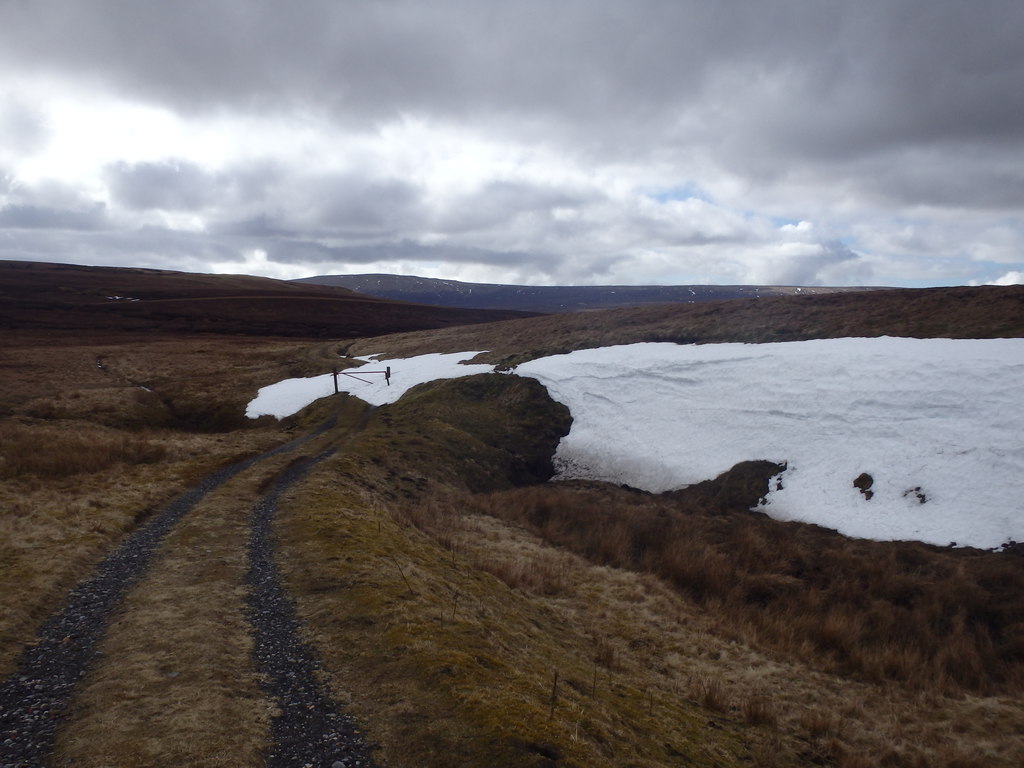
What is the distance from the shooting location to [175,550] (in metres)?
14.5

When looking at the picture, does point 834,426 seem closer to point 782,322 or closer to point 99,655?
point 782,322

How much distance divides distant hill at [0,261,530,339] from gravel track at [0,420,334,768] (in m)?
85.0

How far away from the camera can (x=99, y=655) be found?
9.53 meters

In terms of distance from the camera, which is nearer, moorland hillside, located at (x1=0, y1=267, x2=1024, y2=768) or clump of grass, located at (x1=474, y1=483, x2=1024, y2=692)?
moorland hillside, located at (x1=0, y1=267, x2=1024, y2=768)

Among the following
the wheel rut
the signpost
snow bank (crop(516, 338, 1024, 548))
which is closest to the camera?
the wheel rut

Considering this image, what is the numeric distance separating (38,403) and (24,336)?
47950mm

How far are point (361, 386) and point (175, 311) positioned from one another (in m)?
77.3

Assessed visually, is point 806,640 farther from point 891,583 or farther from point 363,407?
point 363,407

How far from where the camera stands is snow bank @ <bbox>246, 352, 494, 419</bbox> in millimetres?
38844

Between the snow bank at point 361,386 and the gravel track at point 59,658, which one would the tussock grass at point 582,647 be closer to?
the gravel track at point 59,658

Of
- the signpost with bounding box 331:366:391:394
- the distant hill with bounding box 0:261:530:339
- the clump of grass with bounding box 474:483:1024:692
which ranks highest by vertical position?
the distant hill with bounding box 0:261:530:339

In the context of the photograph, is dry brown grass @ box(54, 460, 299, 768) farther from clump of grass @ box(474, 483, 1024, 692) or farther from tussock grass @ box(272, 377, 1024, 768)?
clump of grass @ box(474, 483, 1024, 692)

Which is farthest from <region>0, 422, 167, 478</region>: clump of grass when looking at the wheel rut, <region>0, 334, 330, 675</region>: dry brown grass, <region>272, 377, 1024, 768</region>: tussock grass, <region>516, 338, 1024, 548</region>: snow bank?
<region>516, 338, 1024, 548</region>: snow bank

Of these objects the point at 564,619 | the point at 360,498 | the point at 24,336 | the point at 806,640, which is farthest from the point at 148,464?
the point at 24,336
